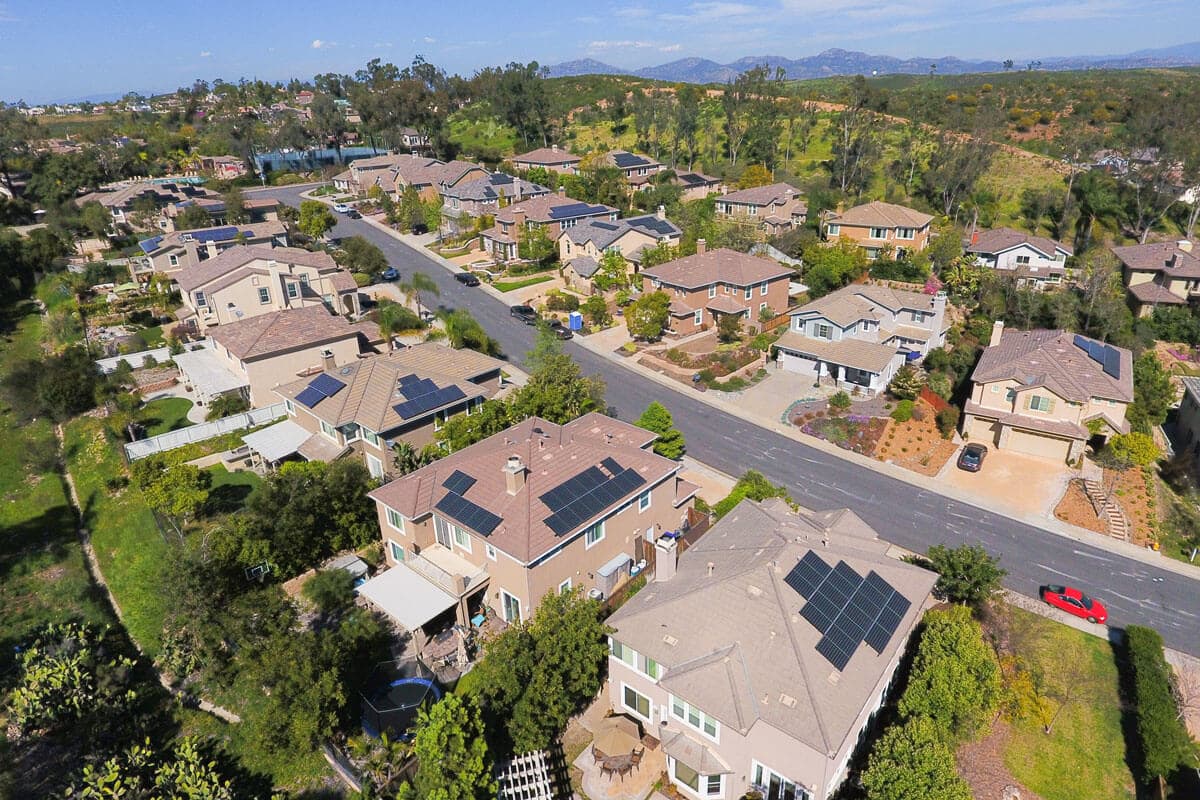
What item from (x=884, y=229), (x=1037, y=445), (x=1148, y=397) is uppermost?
(x=884, y=229)

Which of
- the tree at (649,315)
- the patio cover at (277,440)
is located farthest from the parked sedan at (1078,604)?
the patio cover at (277,440)

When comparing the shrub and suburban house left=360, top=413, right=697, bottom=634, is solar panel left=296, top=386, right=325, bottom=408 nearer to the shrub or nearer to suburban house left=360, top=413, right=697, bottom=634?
suburban house left=360, top=413, right=697, bottom=634

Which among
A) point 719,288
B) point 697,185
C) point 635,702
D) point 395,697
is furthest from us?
point 697,185

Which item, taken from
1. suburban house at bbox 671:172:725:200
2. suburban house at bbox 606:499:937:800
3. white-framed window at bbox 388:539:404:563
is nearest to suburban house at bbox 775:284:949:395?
suburban house at bbox 606:499:937:800

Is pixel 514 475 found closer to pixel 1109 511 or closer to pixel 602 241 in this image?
pixel 1109 511

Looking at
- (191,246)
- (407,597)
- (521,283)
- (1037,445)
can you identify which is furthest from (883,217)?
(191,246)

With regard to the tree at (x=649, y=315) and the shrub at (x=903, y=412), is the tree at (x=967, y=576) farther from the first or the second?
the tree at (x=649, y=315)

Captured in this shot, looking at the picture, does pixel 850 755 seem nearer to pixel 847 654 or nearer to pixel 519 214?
pixel 847 654

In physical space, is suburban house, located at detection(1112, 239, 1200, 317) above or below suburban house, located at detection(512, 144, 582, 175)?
below
